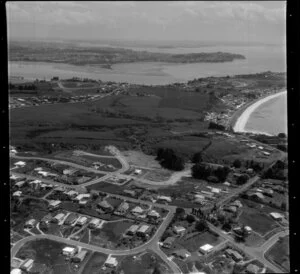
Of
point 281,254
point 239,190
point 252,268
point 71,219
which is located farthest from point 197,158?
point 281,254

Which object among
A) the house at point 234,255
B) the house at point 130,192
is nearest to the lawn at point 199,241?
the house at point 234,255

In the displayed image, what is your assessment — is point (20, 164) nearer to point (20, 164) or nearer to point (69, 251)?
point (20, 164)

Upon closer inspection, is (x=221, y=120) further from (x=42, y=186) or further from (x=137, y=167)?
(x=42, y=186)

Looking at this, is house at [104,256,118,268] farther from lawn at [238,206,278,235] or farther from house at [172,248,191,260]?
lawn at [238,206,278,235]

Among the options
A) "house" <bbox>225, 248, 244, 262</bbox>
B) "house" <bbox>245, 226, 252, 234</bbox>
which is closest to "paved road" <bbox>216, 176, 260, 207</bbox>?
"house" <bbox>245, 226, 252, 234</bbox>

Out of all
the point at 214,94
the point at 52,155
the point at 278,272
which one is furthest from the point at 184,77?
the point at 278,272

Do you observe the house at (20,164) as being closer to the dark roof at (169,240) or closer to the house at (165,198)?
the house at (165,198)
